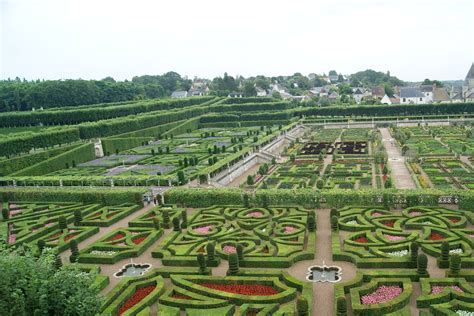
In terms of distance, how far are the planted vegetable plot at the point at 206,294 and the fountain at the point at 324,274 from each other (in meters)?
1.44

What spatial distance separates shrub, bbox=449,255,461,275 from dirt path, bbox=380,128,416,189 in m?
18.3

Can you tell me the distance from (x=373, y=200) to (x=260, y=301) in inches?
587

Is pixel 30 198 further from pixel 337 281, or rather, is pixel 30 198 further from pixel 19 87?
pixel 19 87

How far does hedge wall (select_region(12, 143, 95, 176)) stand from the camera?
47.8 metres

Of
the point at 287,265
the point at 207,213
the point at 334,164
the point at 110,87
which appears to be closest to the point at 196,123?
the point at 110,87

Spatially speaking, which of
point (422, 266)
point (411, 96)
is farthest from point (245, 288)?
point (411, 96)

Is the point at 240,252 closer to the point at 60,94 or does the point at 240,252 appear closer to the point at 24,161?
the point at 24,161

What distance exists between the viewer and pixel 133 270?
23.2 metres

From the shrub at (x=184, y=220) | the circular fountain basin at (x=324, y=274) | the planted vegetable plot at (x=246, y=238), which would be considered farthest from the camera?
the shrub at (x=184, y=220)

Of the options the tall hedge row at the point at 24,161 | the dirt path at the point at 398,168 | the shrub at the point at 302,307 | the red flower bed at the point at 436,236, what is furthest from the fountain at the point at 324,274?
the tall hedge row at the point at 24,161

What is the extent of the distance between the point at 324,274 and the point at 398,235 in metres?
6.12

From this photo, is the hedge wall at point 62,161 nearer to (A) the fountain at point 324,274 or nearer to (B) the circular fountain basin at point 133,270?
(B) the circular fountain basin at point 133,270

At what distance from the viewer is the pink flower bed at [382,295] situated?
18000 millimetres

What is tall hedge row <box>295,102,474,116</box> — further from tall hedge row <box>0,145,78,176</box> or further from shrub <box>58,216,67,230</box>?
shrub <box>58,216,67,230</box>
